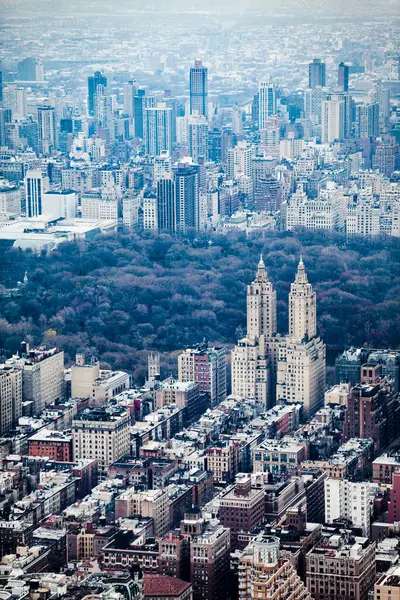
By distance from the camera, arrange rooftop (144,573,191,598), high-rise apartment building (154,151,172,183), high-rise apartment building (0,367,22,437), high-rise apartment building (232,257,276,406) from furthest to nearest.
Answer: high-rise apartment building (154,151,172,183) < high-rise apartment building (232,257,276,406) < high-rise apartment building (0,367,22,437) < rooftop (144,573,191,598)

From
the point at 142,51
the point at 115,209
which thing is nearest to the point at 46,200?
the point at 115,209

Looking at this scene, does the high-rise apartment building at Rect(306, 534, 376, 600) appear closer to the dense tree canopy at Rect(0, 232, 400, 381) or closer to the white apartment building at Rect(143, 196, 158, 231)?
the dense tree canopy at Rect(0, 232, 400, 381)

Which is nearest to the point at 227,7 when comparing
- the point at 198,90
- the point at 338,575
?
the point at 198,90

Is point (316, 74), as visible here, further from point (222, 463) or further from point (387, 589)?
point (387, 589)

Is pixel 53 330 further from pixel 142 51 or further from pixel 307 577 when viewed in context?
pixel 142 51

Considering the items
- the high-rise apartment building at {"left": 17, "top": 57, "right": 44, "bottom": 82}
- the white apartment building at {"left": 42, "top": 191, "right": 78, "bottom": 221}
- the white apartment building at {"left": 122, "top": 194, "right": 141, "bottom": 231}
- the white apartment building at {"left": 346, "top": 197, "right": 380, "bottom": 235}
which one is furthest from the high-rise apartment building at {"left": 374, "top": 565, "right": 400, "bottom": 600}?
the high-rise apartment building at {"left": 17, "top": 57, "right": 44, "bottom": 82}

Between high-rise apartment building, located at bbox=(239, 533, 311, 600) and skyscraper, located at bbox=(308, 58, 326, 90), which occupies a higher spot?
skyscraper, located at bbox=(308, 58, 326, 90)

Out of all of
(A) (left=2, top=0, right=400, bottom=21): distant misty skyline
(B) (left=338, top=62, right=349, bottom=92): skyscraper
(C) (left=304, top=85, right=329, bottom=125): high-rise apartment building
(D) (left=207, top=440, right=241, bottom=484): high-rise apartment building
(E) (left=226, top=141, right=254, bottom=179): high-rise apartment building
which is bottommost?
(D) (left=207, top=440, right=241, bottom=484): high-rise apartment building
